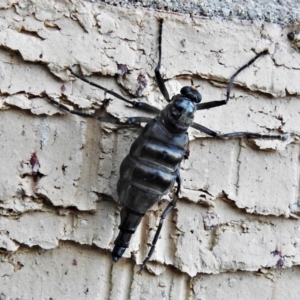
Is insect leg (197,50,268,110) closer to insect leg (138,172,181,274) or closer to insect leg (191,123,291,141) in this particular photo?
insect leg (191,123,291,141)

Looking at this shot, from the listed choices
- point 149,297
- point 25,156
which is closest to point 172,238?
point 149,297

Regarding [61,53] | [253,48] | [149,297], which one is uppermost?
[253,48]

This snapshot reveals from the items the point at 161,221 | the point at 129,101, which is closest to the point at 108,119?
the point at 129,101

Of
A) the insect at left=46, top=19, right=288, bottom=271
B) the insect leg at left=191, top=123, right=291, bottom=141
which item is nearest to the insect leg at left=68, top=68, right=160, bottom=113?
the insect at left=46, top=19, right=288, bottom=271

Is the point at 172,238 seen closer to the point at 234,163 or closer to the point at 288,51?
the point at 234,163

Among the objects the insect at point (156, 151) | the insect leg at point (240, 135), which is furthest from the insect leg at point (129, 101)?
the insect leg at point (240, 135)

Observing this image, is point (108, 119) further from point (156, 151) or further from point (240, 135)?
point (240, 135)
